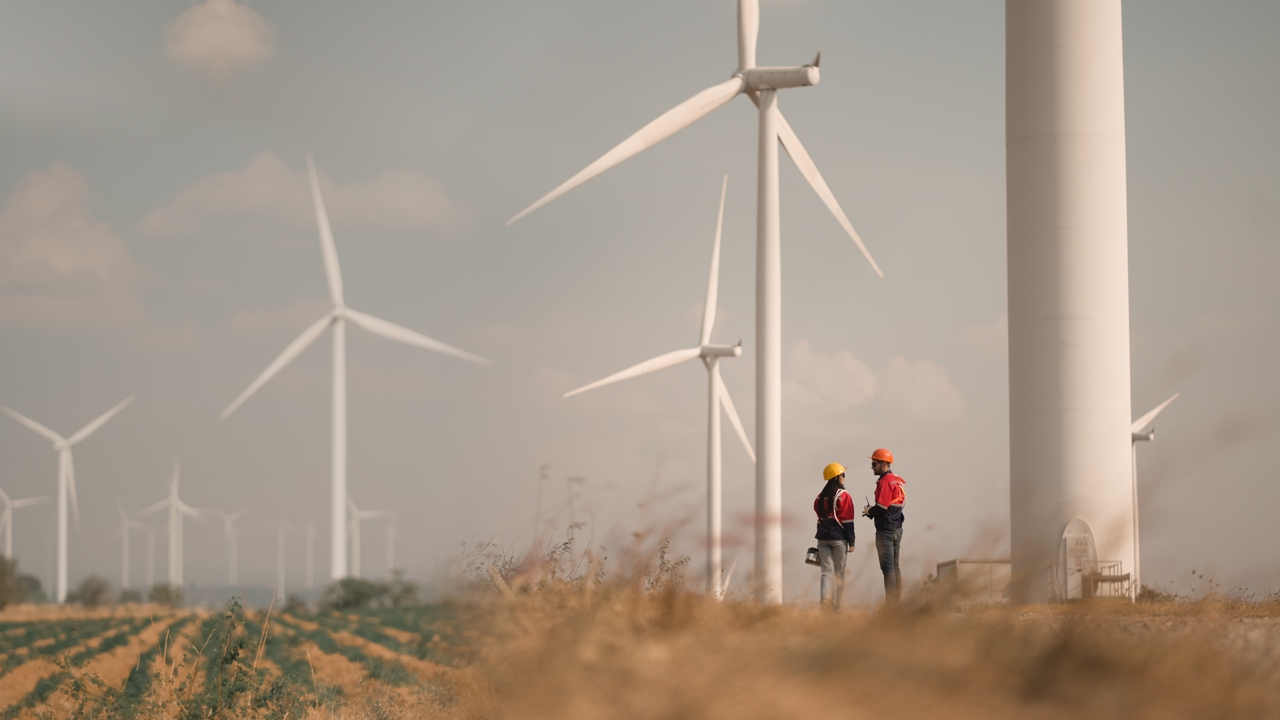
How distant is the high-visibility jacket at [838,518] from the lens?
16.5 metres

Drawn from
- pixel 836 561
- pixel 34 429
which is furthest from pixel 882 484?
pixel 34 429

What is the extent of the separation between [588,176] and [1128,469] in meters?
13.4

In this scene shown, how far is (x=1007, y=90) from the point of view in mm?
24125

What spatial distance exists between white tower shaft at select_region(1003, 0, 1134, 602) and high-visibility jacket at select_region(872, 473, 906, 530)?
7752 mm

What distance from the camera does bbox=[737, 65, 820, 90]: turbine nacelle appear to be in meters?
30.8

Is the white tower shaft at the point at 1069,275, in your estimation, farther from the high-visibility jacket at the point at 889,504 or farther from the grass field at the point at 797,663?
the grass field at the point at 797,663

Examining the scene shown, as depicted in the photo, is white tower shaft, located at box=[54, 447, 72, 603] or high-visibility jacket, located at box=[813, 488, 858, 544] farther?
white tower shaft, located at box=[54, 447, 72, 603]

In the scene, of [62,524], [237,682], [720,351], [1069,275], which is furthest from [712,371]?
[62,524]

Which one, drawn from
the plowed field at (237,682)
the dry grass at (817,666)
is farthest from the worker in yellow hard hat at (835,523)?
the dry grass at (817,666)

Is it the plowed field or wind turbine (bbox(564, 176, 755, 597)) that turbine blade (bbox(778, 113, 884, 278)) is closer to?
wind turbine (bbox(564, 176, 755, 597))

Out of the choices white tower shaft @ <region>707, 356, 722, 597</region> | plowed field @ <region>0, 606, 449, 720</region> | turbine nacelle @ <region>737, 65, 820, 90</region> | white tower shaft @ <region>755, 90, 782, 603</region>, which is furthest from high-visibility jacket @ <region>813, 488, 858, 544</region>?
white tower shaft @ <region>707, 356, 722, 597</region>

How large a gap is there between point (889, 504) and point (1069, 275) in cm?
931

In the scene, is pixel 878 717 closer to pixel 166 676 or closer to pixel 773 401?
pixel 166 676

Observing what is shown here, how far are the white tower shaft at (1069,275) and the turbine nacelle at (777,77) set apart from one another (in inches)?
325
